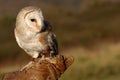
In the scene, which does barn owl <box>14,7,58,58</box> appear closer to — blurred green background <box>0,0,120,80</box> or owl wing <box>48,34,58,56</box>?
owl wing <box>48,34,58,56</box>

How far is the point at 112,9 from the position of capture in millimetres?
21016

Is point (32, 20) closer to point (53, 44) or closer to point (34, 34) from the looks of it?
point (34, 34)

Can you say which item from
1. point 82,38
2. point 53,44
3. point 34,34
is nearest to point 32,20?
point 34,34

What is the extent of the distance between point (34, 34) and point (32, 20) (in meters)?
0.10

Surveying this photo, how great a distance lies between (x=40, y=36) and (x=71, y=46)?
41.6 ft

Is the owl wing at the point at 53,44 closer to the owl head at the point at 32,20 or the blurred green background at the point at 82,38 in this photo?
the owl head at the point at 32,20

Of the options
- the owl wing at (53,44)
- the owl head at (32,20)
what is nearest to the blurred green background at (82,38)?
the owl wing at (53,44)

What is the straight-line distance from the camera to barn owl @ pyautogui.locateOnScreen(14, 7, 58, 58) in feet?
12.8

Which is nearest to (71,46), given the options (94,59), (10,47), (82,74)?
(10,47)

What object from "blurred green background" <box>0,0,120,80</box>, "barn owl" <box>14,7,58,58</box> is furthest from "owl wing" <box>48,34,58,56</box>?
"blurred green background" <box>0,0,120,80</box>

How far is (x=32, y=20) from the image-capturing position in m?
3.93

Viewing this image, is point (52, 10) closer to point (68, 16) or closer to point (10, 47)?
point (68, 16)

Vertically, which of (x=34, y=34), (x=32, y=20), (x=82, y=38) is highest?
(x=32, y=20)

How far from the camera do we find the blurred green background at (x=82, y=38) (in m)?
12.6
